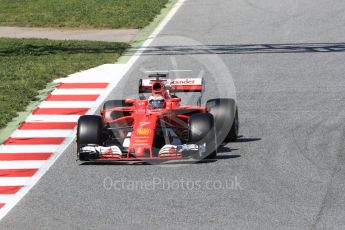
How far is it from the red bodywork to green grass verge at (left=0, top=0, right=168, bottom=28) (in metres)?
14.5

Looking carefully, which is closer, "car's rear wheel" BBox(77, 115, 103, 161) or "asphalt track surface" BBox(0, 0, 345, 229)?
"asphalt track surface" BBox(0, 0, 345, 229)

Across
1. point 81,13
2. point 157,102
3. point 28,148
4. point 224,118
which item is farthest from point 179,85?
point 81,13

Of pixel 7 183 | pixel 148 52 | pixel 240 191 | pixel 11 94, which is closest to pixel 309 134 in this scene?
pixel 240 191

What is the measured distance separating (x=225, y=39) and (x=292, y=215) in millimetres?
17221

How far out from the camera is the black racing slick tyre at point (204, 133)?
20203 mm

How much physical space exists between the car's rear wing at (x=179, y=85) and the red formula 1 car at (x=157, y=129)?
0.02 m

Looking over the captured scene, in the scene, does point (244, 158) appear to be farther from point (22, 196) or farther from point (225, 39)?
point (225, 39)

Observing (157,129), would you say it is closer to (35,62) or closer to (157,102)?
(157,102)

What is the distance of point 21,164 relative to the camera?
68.5 ft

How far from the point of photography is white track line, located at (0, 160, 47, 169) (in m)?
20.7

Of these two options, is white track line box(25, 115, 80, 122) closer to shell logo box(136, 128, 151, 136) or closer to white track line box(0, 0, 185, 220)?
white track line box(0, 0, 185, 220)

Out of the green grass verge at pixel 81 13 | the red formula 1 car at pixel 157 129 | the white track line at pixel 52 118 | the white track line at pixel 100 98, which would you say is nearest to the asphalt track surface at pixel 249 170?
the white track line at pixel 100 98

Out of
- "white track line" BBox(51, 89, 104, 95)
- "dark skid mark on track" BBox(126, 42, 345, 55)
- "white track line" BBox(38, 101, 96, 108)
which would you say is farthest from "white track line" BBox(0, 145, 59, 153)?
"dark skid mark on track" BBox(126, 42, 345, 55)

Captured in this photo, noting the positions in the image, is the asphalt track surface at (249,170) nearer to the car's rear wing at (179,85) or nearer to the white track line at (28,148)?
the white track line at (28,148)
